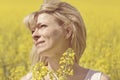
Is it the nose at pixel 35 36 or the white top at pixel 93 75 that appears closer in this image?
the nose at pixel 35 36

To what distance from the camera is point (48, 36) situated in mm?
3084

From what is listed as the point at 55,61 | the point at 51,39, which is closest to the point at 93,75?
the point at 55,61

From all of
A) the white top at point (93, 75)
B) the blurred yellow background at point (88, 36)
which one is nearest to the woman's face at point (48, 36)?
the white top at point (93, 75)

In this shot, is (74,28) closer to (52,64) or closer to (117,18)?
(52,64)

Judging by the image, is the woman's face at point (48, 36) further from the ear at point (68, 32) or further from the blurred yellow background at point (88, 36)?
the blurred yellow background at point (88, 36)

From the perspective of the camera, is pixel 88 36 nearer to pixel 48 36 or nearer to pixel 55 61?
pixel 55 61

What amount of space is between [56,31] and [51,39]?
73 mm

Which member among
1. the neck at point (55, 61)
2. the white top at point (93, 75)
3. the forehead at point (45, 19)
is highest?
the forehead at point (45, 19)

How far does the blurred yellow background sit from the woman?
89cm

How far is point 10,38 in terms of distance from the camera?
8750mm

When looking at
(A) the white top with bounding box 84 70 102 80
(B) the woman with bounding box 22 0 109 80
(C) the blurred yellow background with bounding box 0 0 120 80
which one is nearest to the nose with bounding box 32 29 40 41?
(B) the woman with bounding box 22 0 109 80

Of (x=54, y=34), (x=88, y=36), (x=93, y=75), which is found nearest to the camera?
(x=54, y=34)

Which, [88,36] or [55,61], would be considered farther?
[88,36]

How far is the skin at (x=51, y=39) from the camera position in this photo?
305 centimetres
